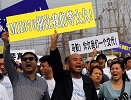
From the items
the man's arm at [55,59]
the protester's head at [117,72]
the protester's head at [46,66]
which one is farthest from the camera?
the protester's head at [46,66]

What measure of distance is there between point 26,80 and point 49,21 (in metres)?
1.65

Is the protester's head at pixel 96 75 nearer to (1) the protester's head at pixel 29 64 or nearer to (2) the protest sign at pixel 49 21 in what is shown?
(2) the protest sign at pixel 49 21

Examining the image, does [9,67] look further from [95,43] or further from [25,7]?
[95,43]

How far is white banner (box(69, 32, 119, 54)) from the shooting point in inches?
390

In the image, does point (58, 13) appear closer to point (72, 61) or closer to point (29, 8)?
point (29, 8)

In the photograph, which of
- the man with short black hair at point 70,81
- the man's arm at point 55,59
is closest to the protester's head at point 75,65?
the man with short black hair at point 70,81

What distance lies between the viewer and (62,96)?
4652 millimetres

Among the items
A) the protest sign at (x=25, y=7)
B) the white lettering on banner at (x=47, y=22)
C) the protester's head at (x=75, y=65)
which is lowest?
the protester's head at (x=75, y=65)

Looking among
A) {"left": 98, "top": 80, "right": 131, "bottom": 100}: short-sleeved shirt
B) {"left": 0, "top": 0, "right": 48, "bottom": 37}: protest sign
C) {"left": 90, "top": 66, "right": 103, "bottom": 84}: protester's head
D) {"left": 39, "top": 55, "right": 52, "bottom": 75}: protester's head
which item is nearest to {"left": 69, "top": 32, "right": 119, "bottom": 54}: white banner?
{"left": 0, "top": 0, "right": 48, "bottom": 37}: protest sign

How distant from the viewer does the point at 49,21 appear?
244 inches

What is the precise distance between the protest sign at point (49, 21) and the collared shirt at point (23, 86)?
1.42 m

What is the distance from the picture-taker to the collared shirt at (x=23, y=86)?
4.70 metres

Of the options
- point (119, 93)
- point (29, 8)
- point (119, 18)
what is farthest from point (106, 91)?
point (119, 18)

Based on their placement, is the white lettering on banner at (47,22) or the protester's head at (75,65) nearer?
the protester's head at (75,65)
